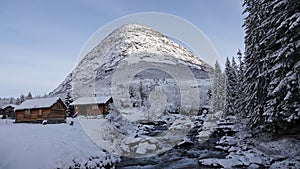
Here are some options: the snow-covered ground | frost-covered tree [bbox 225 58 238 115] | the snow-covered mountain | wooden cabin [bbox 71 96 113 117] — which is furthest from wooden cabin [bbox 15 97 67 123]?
the snow-covered mountain

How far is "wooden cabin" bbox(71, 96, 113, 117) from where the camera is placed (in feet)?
140

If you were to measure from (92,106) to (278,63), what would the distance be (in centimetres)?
3525

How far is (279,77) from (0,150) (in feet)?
49.5

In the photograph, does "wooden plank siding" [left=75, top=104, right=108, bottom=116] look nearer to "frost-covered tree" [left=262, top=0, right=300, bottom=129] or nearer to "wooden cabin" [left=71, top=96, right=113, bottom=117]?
"wooden cabin" [left=71, top=96, right=113, bottom=117]

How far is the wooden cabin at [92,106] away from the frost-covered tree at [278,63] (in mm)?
26837

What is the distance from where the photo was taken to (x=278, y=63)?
44.9 ft

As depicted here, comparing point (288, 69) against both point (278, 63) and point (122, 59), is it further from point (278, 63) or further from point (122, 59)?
point (122, 59)

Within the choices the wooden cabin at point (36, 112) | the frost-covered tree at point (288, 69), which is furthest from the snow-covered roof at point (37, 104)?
the frost-covered tree at point (288, 69)

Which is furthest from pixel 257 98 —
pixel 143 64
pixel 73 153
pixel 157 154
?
pixel 143 64

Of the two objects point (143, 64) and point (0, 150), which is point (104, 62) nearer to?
point (143, 64)

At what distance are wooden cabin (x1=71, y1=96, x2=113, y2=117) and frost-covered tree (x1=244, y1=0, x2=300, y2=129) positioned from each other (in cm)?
2684

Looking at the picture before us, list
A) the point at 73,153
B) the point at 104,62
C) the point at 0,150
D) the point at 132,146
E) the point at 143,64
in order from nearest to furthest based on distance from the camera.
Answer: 1. the point at 0,150
2. the point at 73,153
3. the point at 132,146
4. the point at 143,64
5. the point at 104,62

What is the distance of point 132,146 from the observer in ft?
75.1

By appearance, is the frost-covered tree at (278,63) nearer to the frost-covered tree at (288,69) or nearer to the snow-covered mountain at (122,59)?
the frost-covered tree at (288,69)
